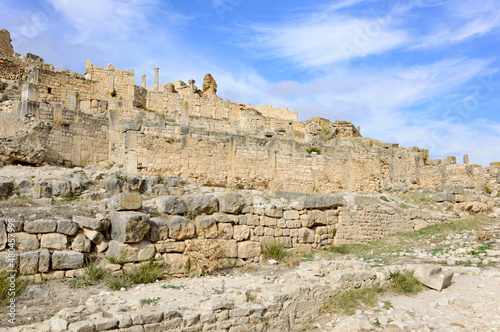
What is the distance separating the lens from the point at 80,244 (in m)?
6.06

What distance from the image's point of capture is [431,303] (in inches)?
240

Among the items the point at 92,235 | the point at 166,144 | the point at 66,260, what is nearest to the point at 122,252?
the point at 92,235

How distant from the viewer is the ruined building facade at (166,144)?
1298 cm

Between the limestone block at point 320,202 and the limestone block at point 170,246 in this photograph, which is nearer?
the limestone block at point 170,246

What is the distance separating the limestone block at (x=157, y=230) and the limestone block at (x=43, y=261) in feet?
5.20

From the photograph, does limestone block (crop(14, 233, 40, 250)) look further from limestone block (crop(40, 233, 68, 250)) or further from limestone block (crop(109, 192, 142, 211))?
limestone block (crop(109, 192, 142, 211))

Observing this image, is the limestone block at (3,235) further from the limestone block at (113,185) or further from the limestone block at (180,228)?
the limestone block at (113,185)

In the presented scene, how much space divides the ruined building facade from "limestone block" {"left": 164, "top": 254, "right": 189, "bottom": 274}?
650cm

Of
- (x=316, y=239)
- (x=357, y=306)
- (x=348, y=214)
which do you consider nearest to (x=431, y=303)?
(x=357, y=306)

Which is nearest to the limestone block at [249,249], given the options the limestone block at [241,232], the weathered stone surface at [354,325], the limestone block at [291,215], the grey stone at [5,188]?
the limestone block at [241,232]

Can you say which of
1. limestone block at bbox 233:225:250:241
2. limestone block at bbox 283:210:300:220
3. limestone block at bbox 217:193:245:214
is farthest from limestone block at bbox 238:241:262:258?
limestone block at bbox 283:210:300:220

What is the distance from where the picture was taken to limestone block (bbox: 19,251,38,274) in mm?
5430

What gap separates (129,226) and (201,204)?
1733 millimetres

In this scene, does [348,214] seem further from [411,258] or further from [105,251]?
[105,251]
